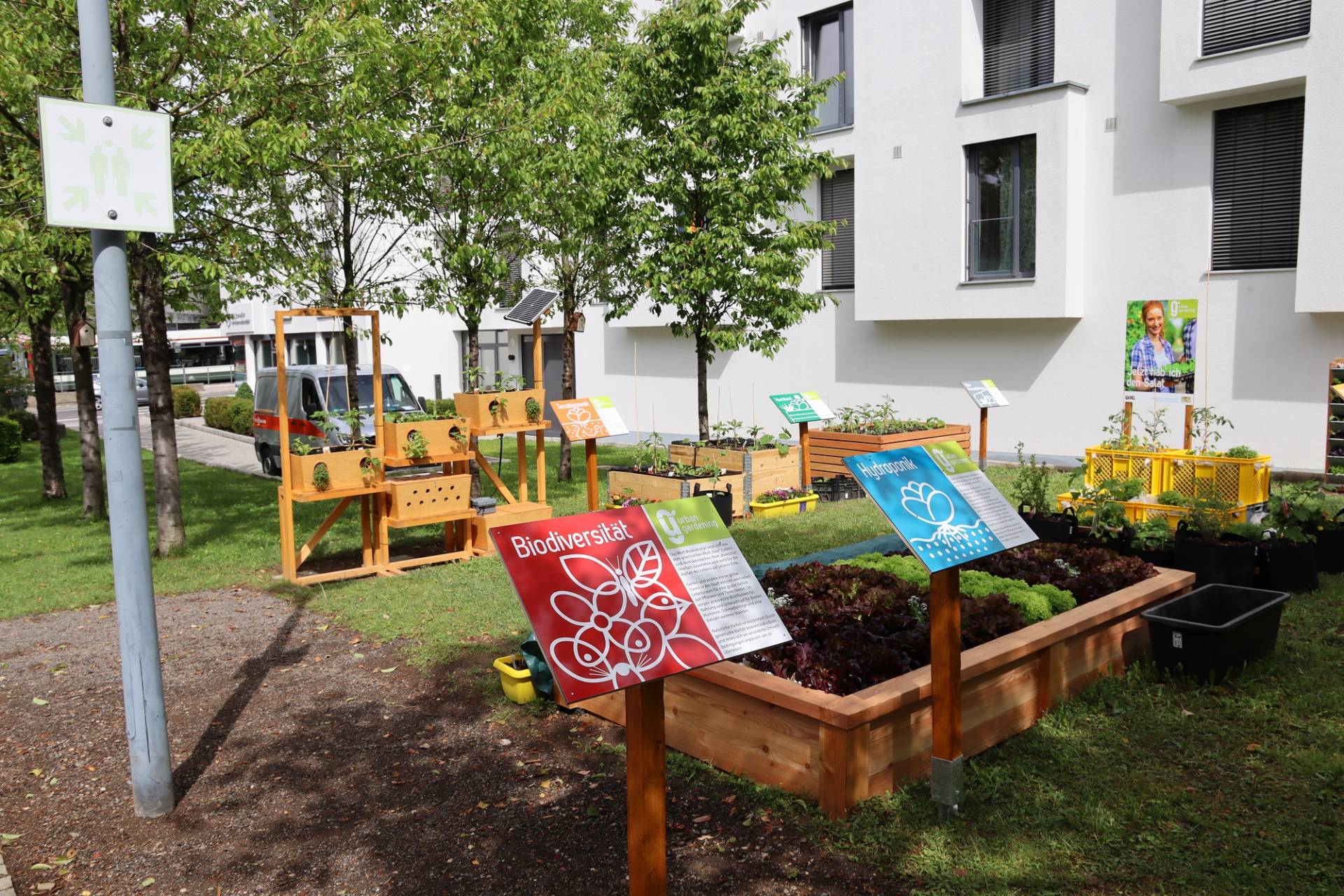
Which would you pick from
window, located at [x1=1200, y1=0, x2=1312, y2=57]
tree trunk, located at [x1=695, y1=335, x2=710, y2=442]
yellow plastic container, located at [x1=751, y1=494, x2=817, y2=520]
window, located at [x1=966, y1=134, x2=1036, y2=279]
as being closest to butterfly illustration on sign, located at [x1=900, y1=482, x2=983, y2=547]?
yellow plastic container, located at [x1=751, y1=494, x2=817, y2=520]

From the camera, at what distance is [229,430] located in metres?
29.3

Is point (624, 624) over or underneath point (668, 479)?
over

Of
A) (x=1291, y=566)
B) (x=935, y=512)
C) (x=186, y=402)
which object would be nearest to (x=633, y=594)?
(x=935, y=512)

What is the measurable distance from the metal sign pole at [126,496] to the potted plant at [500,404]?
529 centimetres

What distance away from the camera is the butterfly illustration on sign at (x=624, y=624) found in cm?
297

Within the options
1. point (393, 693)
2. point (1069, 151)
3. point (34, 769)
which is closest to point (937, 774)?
point (393, 693)

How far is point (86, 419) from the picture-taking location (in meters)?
13.2

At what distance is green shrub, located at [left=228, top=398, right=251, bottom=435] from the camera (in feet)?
91.8

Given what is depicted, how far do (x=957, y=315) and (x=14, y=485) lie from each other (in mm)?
16727

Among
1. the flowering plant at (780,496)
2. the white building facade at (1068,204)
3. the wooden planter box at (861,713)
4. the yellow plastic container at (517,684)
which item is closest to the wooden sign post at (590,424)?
the flowering plant at (780,496)

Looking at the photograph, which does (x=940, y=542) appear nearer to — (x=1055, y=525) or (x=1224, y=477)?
(x=1055, y=525)

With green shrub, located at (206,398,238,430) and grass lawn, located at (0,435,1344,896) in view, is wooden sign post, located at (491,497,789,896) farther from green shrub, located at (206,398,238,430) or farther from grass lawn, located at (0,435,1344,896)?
green shrub, located at (206,398,238,430)

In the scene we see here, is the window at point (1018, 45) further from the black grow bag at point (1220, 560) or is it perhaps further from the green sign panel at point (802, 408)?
the black grow bag at point (1220, 560)

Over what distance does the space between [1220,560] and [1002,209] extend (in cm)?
1087
